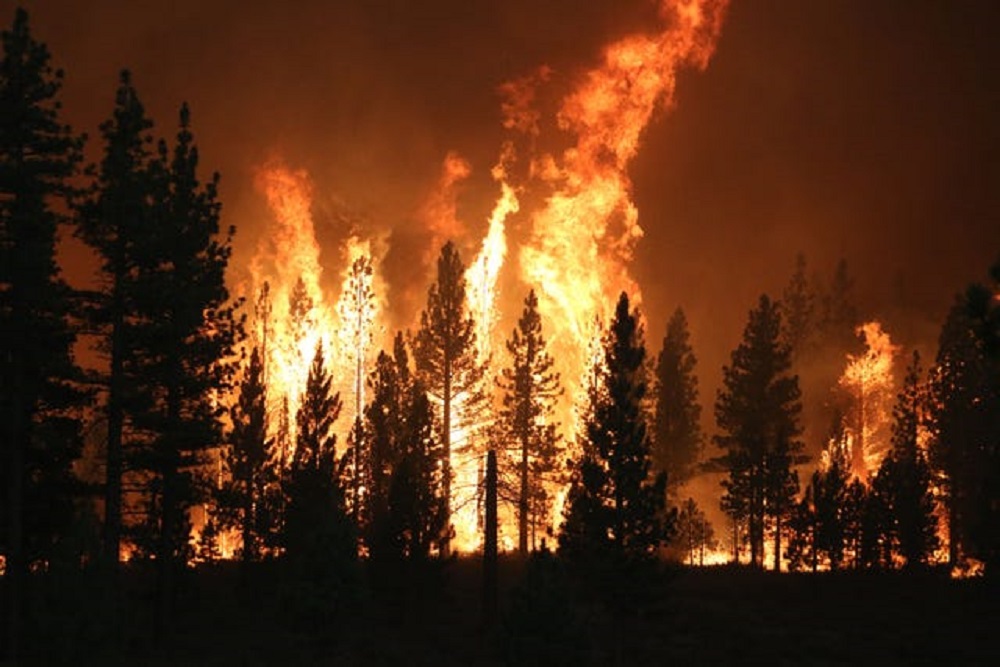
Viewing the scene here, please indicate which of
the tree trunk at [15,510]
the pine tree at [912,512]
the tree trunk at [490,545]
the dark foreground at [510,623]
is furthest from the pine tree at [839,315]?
the tree trunk at [15,510]

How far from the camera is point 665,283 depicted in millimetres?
137500

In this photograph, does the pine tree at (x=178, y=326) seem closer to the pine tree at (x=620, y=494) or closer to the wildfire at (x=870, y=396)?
the pine tree at (x=620, y=494)

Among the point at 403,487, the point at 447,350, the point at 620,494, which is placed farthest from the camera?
the point at 447,350

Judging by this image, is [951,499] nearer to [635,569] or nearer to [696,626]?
[696,626]

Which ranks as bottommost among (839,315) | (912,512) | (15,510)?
(912,512)

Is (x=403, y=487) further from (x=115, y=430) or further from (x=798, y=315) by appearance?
(x=798, y=315)

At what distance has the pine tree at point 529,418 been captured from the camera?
61094 millimetres

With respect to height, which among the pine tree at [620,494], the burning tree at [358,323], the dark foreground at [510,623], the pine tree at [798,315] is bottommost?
the dark foreground at [510,623]

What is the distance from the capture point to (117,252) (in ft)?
97.2

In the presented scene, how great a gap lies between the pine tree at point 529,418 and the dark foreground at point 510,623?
31.4 ft

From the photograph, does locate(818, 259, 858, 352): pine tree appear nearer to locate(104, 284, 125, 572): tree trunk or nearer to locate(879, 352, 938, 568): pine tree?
locate(879, 352, 938, 568): pine tree

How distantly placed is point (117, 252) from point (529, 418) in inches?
1402

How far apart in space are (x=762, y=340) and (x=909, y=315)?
8170 centimetres

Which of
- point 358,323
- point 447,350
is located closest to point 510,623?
point 447,350
